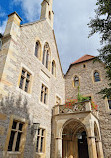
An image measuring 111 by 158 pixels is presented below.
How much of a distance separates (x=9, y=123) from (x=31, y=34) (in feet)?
20.4

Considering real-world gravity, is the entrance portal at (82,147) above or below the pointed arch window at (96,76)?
below

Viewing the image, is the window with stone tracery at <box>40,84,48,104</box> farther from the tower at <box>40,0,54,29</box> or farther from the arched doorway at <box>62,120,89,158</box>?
the tower at <box>40,0,54,29</box>

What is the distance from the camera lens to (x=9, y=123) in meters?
5.79

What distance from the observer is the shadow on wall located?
5.54m

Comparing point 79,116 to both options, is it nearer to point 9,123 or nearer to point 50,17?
point 9,123

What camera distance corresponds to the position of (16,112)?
6.32 meters

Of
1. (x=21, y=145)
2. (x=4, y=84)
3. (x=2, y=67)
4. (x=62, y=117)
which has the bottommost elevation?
(x=21, y=145)

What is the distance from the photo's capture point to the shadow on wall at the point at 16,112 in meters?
5.54

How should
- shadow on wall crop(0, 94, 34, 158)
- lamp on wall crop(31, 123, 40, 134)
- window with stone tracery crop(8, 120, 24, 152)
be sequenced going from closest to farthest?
shadow on wall crop(0, 94, 34, 158) → window with stone tracery crop(8, 120, 24, 152) → lamp on wall crop(31, 123, 40, 134)

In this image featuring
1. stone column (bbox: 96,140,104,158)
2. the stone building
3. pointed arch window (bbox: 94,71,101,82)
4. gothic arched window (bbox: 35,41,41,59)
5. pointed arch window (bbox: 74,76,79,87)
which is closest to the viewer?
the stone building

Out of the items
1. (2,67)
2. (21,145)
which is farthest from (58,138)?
(2,67)

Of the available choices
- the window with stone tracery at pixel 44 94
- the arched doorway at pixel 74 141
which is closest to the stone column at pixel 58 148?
the arched doorway at pixel 74 141

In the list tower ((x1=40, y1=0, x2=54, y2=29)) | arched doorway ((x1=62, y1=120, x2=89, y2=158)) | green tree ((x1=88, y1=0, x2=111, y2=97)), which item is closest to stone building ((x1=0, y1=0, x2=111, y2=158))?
arched doorway ((x1=62, y1=120, x2=89, y2=158))

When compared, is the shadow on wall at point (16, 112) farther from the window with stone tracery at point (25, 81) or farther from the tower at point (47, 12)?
the tower at point (47, 12)
